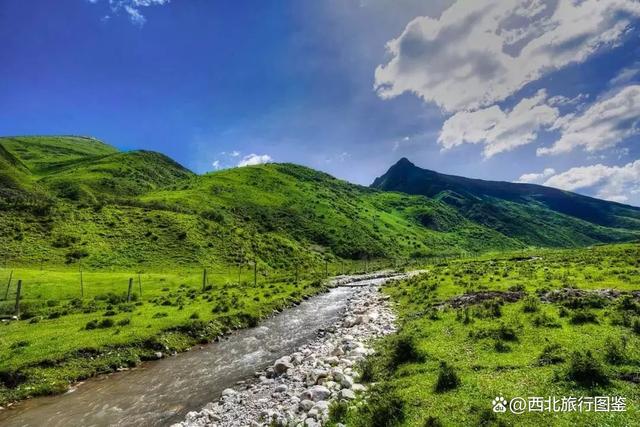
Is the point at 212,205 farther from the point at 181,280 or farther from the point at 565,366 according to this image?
the point at 565,366

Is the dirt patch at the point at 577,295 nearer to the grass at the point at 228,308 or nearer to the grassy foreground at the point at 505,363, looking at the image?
the grassy foreground at the point at 505,363

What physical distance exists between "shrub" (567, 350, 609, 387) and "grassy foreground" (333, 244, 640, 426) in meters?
0.03

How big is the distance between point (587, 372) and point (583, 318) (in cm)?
990

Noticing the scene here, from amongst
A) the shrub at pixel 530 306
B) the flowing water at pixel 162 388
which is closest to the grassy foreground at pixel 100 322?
the flowing water at pixel 162 388

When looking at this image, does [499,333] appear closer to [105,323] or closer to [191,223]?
[105,323]

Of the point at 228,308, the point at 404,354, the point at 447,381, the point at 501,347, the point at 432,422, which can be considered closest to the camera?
the point at 432,422

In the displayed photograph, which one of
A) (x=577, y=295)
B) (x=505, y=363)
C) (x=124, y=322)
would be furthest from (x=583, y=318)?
(x=124, y=322)

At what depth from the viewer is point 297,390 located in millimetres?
17406

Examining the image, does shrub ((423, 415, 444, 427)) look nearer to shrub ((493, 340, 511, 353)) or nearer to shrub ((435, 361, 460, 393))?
shrub ((435, 361, 460, 393))

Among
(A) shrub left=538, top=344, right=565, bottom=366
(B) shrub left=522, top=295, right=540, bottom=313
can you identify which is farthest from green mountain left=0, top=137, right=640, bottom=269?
(A) shrub left=538, top=344, right=565, bottom=366

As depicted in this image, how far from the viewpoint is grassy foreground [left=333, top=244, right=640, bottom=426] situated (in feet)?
38.5

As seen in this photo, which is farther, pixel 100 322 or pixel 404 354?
pixel 100 322

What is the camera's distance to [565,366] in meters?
Result: 13.8

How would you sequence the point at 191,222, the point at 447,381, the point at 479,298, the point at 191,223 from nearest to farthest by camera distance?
1. the point at 447,381
2. the point at 479,298
3. the point at 191,223
4. the point at 191,222
